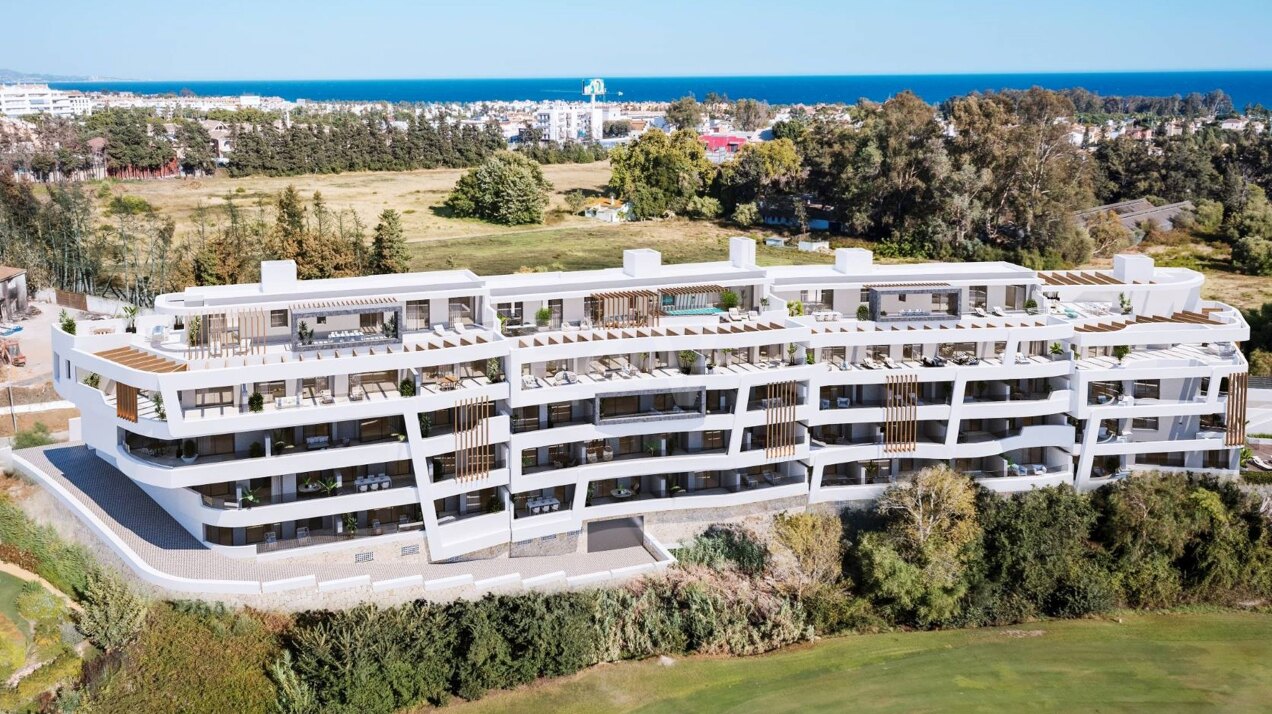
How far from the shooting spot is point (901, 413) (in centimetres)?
3503

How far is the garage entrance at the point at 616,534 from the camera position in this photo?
33.8 m

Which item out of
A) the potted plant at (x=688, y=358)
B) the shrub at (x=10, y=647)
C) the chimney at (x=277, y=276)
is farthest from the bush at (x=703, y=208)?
the shrub at (x=10, y=647)

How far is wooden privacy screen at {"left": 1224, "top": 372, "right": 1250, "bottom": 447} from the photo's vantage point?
3681 centimetres

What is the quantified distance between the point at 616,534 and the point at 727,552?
11.1 feet

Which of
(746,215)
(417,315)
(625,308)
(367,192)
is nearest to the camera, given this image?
(417,315)

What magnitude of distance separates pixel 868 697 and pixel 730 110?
178 meters

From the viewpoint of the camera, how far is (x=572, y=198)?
95.4 m

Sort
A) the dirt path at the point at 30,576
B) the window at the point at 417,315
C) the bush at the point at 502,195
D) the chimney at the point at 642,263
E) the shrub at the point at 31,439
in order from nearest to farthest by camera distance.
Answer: the dirt path at the point at 30,576 < the window at the point at 417,315 < the shrub at the point at 31,439 < the chimney at the point at 642,263 < the bush at the point at 502,195

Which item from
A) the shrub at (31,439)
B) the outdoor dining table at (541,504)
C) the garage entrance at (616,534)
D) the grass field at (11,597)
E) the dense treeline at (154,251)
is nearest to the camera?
the grass field at (11,597)

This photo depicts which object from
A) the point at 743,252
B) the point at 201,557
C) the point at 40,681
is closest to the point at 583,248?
the point at 743,252

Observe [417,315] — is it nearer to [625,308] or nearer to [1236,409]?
[625,308]

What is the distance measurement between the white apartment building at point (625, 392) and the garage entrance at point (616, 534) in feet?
1.31

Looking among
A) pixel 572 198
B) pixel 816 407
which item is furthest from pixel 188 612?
pixel 572 198

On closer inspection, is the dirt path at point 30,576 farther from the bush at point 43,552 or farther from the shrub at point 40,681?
the shrub at point 40,681
